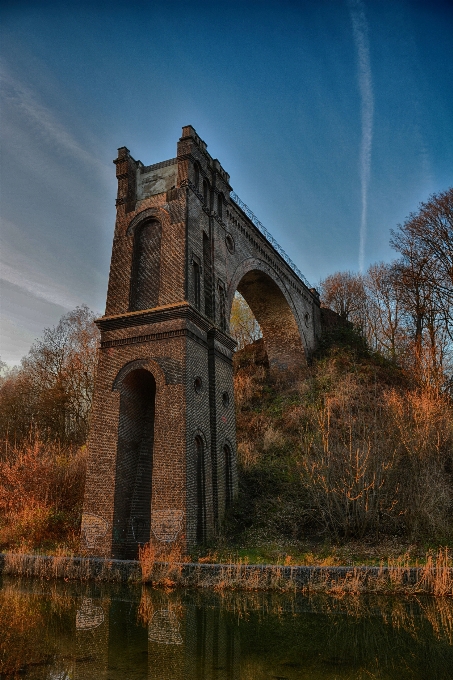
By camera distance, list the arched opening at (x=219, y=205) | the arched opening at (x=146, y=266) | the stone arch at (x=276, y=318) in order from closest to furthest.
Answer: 1. the arched opening at (x=146, y=266)
2. the arched opening at (x=219, y=205)
3. the stone arch at (x=276, y=318)

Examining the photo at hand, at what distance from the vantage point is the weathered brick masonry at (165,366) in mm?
11648

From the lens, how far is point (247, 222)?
61.2 feet

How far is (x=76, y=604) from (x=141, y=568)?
1919mm

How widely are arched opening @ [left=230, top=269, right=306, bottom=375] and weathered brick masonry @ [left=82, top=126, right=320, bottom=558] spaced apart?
6.14 m

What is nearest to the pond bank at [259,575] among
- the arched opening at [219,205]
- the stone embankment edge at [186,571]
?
the stone embankment edge at [186,571]

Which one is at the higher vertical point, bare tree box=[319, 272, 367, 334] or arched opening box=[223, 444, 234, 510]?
bare tree box=[319, 272, 367, 334]

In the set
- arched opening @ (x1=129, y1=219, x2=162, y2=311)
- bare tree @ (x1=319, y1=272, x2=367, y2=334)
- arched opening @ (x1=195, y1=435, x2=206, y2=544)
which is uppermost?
bare tree @ (x1=319, y1=272, x2=367, y2=334)

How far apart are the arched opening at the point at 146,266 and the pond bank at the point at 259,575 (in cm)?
641

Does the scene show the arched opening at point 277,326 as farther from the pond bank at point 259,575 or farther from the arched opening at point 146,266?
the pond bank at point 259,575

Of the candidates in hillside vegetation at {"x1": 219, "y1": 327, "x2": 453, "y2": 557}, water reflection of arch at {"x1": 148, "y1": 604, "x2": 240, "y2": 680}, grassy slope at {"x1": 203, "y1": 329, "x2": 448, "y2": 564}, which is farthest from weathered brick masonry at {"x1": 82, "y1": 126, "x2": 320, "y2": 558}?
water reflection of arch at {"x1": 148, "y1": 604, "x2": 240, "y2": 680}

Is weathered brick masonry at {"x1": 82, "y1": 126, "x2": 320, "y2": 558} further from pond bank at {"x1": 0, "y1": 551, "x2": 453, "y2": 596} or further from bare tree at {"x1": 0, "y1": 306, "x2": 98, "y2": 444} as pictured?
bare tree at {"x1": 0, "y1": 306, "x2": 98, "y2": 444}

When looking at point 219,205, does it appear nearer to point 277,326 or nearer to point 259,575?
point 277,326

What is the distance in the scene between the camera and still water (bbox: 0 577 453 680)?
208 inches

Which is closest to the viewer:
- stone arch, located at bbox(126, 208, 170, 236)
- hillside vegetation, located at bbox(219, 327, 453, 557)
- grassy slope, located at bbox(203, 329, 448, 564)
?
grassy slope, located at bbox(203, 329, 448, 564)
